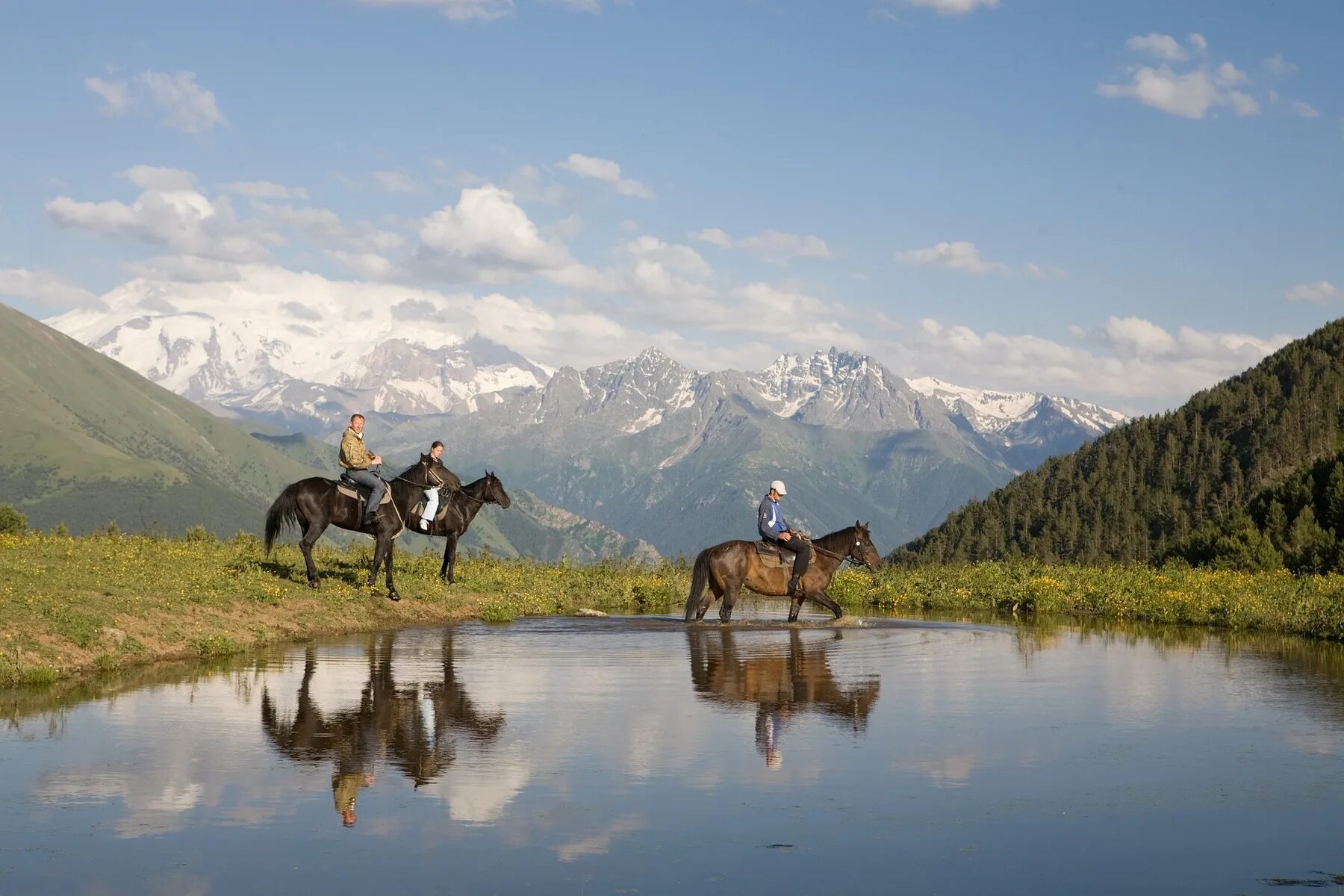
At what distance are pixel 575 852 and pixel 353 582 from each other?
23.5 meters

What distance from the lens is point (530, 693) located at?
67.0ft

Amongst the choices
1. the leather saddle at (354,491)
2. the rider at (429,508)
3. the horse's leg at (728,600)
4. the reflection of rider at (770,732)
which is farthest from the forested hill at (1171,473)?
the reflection of rider at (770,732)

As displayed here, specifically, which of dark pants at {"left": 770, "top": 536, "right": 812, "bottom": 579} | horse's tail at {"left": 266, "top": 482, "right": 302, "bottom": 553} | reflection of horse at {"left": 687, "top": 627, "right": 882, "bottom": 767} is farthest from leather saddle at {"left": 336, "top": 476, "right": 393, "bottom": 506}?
dark pants at {"left": 770, "top": 536, "right": 812, "bottom": 579}

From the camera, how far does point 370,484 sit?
Answer: 31.3m

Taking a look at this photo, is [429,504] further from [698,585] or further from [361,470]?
[698,585]

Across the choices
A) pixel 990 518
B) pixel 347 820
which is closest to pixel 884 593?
pixel 347 820

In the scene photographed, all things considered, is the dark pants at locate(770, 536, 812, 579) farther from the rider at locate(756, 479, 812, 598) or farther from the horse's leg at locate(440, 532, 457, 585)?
the horse's leg at locate(440, 532, 457, 585)

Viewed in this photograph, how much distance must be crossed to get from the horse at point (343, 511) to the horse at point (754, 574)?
677cm

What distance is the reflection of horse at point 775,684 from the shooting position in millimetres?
18312

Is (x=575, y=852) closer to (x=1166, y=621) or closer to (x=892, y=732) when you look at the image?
(x=892, y=732)

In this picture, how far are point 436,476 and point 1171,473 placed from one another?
139 m

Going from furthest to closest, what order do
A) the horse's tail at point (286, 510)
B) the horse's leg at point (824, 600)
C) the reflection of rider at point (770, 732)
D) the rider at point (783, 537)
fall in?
the horse's leg at point (824, 600), the rider at point (783, 537), the horse's tail at point (286, 510), the reflection of rider at point (770, 732)

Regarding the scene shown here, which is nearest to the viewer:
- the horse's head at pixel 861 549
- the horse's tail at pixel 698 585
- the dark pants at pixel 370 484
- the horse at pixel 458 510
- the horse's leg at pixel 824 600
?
the dark pants at pixel 370 484

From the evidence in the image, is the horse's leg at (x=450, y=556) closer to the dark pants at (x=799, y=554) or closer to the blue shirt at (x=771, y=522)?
the blue shirt at (x=771, y=522)
